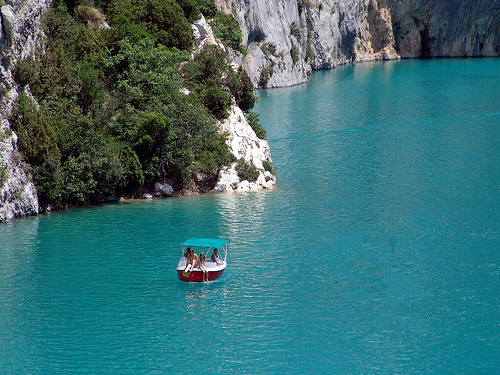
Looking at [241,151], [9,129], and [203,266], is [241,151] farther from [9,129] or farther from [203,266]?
[203,266]

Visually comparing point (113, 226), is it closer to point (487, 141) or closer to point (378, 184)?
point (378, 184)

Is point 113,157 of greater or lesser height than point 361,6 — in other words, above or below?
below

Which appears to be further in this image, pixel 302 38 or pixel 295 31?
pixel 302 38

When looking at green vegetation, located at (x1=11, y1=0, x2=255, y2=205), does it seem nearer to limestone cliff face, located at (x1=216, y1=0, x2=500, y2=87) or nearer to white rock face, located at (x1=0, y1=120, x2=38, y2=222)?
white rock face, located at (x1=0, y1=120, x2=38, y2=222)

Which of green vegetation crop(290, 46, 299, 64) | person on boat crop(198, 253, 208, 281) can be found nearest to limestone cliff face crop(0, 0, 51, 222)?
person on boat crop(198, 253, 208, 281)

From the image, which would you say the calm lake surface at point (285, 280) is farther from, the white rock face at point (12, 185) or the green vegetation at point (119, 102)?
the green vegetation at point (119, 102)

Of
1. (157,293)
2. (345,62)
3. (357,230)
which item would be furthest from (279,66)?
(157,293)

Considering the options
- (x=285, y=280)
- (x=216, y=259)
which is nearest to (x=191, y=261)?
(x=216, y=259)
